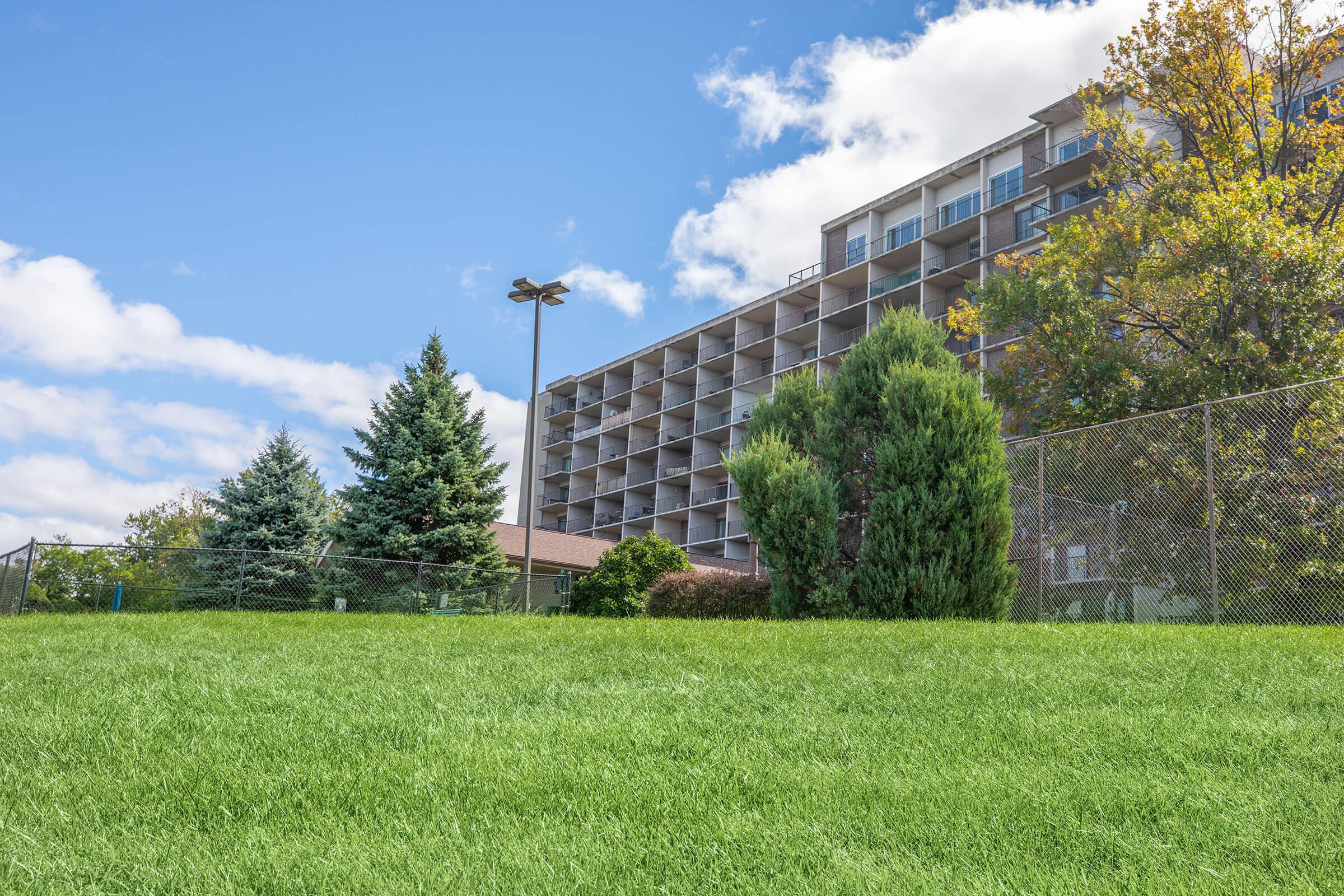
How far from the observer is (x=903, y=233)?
44.4 m

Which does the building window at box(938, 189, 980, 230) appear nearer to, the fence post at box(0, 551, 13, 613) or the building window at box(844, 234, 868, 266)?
the building window at box(844, 234, 868, 266)

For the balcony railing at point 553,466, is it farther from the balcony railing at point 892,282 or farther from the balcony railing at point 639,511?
the balcony railing at point 892,282

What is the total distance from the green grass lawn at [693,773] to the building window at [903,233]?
3831 centimetres

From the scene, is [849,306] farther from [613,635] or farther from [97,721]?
[97,721]

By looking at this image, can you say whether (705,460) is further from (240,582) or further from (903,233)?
(240,582)

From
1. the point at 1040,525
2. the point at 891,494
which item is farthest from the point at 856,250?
the point at 891,494

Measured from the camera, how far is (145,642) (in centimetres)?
931

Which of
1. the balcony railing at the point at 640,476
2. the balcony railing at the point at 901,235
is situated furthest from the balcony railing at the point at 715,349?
the balcony railing at the point at 901,235

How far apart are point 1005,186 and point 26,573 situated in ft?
121

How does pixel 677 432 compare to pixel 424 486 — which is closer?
pixel 424 486

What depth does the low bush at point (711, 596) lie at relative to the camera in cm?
1490

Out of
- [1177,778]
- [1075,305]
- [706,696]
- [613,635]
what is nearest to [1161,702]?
[1177,778]

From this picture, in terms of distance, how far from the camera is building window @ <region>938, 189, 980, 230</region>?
41.3 metres

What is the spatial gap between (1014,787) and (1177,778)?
724 millimetres
